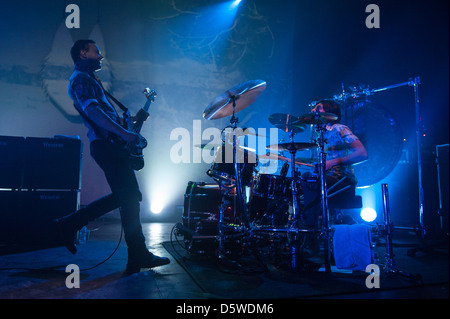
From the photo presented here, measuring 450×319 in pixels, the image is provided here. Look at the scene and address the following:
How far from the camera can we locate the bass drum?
177 inches

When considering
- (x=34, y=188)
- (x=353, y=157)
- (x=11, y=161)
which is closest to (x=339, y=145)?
(x=353, y=157)

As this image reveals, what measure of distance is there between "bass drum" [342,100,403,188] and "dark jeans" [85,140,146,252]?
3735mm

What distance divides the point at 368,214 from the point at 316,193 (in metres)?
2.21

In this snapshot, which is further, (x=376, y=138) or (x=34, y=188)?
(x=376, y=138)

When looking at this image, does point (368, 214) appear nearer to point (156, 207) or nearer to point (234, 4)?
point (156, 207)

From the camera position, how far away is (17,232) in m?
3.44

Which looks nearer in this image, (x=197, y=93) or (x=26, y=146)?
(x=26, y=146)

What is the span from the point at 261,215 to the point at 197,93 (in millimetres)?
4983

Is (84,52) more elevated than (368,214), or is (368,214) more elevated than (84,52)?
(84,52)

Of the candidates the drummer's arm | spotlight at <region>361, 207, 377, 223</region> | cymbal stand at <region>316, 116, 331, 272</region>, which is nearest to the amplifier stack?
cymbal stand at <region>316, 116, 331, 272</region>

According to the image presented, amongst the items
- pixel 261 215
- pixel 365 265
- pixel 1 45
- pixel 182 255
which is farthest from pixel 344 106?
pixel 1 45

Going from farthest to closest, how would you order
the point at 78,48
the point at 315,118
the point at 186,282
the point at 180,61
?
the point at 180,61, the point at 315,118, the point at 78,48, the point at 186,282

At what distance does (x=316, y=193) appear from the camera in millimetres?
3465
